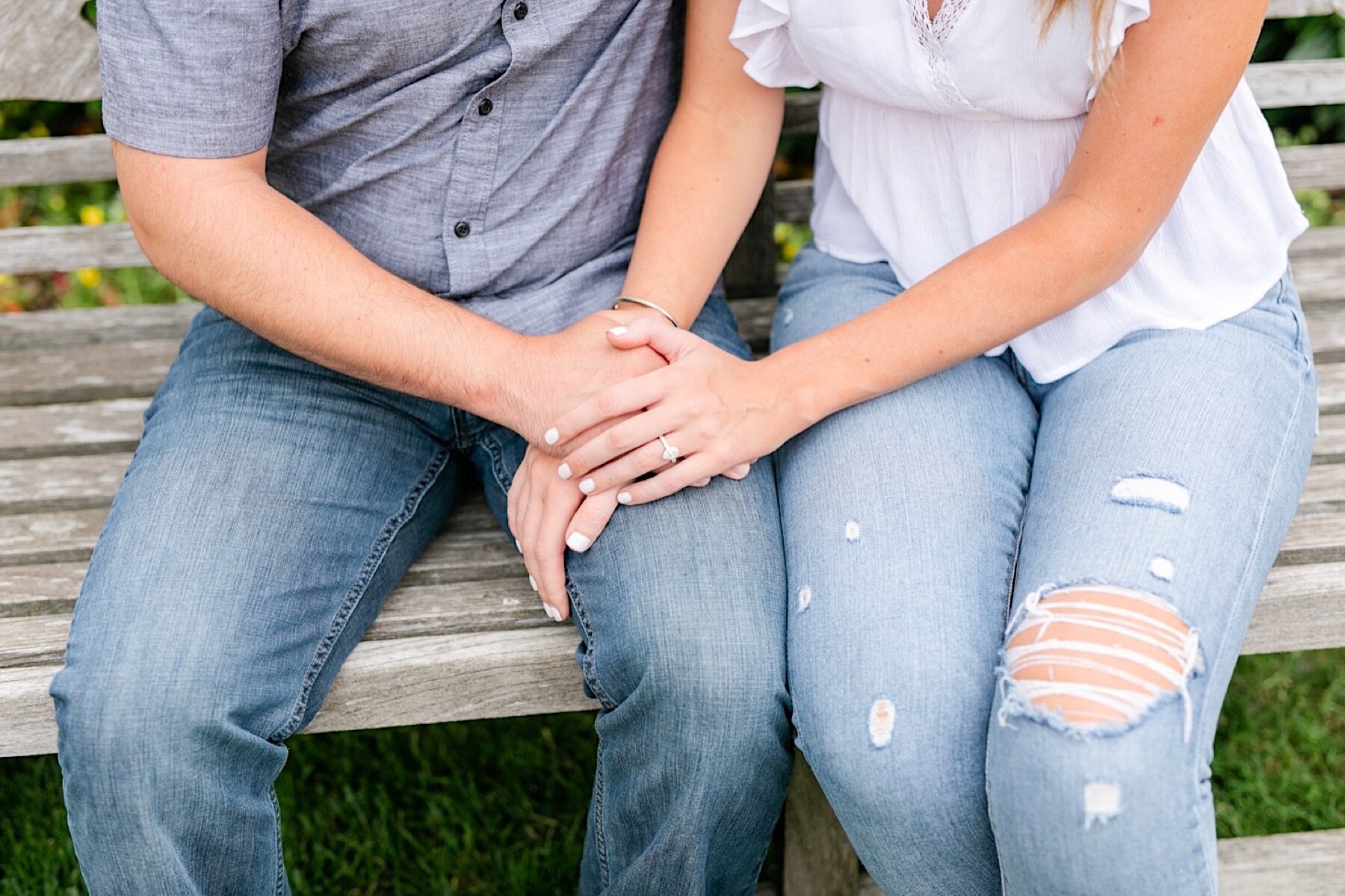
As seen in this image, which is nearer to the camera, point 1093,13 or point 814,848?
point 1093,13

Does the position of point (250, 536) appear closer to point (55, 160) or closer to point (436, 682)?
point (436, 682)

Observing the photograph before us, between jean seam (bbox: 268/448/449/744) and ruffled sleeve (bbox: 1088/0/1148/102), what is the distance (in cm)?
102

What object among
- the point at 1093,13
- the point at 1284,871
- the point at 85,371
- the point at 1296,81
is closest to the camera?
the point at 1093,13

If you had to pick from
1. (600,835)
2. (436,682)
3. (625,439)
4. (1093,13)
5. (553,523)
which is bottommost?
(600,835)

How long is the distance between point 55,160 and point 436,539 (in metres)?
1.13

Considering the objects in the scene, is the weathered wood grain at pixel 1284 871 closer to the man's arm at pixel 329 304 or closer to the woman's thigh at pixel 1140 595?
the woman's thigh at pixel 1140 595

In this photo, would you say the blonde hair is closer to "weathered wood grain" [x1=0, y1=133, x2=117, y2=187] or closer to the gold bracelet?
the gold bracelet

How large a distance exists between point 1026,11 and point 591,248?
2.32ft

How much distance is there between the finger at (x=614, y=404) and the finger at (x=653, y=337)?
7 cm

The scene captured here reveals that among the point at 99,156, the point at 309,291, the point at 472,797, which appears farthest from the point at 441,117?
the point at 472,797

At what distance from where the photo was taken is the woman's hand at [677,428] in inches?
64.7

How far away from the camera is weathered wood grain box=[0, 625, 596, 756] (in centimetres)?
170

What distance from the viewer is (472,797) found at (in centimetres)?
247

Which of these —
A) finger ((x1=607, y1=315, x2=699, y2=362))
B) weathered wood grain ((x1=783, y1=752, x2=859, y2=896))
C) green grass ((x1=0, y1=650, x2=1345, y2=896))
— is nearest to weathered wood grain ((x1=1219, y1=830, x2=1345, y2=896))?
green grass ((x1=0, y1=650, x2=1345, y2=896))
